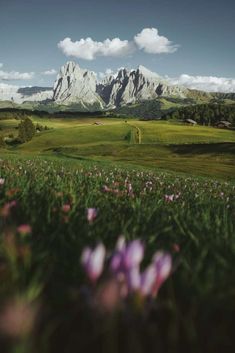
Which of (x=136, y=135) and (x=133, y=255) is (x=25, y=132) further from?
(x=133, y=255)

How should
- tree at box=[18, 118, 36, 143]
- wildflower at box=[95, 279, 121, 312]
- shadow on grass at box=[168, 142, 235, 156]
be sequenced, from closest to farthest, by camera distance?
wildflower at box=[95, 279, 121, 312] → shadow on grass at box=[168, 142, 235, 156] → tree at box=[18, 118, 36, 143]

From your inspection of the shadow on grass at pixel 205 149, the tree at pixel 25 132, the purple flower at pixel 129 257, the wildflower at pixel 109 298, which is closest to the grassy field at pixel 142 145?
the shadow on grass at pixel 205 149

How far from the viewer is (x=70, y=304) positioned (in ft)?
5.99

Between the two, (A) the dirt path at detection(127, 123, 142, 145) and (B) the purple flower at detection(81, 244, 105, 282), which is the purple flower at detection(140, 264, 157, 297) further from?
(A) the dirt path at detection(127, 123, 142, 145)

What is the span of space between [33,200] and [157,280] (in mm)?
3128

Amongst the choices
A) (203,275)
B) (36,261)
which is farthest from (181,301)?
(36,261)

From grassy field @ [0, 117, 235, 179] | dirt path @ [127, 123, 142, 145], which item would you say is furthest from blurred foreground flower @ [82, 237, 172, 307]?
dirt path @ [127, 123, 142, 145]

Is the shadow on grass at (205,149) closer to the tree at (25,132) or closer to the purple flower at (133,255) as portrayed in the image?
the tree at (25,132)

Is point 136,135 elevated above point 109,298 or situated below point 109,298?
below

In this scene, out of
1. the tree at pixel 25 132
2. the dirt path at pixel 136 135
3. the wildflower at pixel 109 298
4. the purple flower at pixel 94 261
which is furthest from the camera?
the tree at pixel 25 132

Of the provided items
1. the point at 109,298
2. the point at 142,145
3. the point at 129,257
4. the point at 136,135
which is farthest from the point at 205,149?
the point at 109,298

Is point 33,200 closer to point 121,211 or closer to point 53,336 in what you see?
point 121,211

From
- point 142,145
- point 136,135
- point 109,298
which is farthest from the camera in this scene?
point 136,135

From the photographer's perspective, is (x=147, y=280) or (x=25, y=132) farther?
(x=25, y=132)
